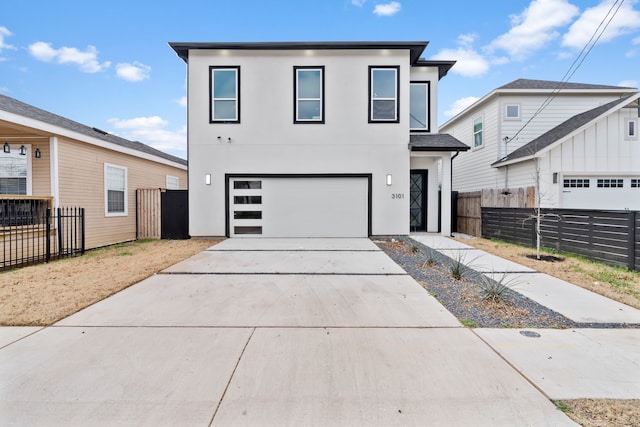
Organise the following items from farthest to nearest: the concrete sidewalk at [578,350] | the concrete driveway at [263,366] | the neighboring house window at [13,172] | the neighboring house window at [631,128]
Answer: the neighboring house window at [631,128] < the neighboring house window at [13,172] < the concrete sidewalk at [578,350] < the concrete driveway at [263,366]

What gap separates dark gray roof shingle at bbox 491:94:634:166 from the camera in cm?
1118

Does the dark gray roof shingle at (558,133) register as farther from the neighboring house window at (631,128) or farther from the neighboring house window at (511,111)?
the neighboring house window at (511,111)

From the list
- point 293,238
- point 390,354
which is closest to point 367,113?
point 293,238

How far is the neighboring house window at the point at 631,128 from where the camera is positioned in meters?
11.1

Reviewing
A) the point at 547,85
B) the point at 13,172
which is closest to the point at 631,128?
the point at 547,85

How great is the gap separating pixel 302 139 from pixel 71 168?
6802 mm

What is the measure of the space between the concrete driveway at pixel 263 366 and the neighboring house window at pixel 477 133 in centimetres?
1343

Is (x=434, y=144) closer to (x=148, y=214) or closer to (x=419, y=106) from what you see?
(x=419, y=106)

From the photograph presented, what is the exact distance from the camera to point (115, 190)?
34.7 ft

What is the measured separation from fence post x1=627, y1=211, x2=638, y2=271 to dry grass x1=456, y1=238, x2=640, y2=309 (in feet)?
0.64

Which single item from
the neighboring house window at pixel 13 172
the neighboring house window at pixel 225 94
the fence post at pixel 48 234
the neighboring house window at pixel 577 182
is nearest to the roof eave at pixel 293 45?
the neighboring house window at pixel 225 94

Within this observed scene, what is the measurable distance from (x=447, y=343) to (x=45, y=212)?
960 centimetres

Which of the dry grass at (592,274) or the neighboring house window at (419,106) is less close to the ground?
the neighboring house window at (419,106)

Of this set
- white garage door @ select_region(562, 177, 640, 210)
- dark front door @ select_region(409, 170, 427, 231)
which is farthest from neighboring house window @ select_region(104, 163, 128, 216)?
white garage door @ select_region(562, 177, 640, 210)
